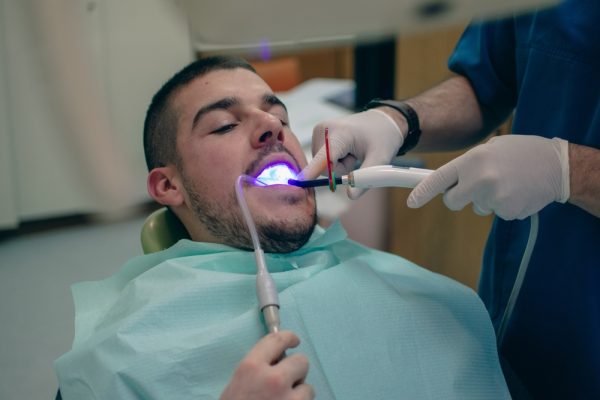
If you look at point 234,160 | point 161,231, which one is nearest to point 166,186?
point 161,231

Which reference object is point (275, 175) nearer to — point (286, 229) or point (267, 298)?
point (286, 229)

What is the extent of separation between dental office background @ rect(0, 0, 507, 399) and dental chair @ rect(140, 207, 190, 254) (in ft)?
0.14

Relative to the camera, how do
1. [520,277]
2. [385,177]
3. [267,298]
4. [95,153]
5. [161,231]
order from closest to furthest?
1. [95,153]
2. [267,298]
3. [385,177]
4. [520,277]
5. [161,231]

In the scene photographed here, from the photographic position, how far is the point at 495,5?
0.38 meters

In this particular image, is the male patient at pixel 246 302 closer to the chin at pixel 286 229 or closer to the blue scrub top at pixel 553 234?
the chin at pixel 286 229

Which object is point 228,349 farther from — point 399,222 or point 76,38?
point 399,222

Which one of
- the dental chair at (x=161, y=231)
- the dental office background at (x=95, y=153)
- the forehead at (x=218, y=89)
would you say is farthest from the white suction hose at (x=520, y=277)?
the dental chair at (x=161, y=231)

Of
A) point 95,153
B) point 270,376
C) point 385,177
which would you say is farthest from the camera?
point 385,177

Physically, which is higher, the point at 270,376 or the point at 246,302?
the point at 270,376

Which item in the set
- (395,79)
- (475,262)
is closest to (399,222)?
(475,262)

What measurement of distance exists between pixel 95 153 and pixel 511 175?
747 mm

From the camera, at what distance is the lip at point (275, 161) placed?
123 cm

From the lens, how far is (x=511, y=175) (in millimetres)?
991

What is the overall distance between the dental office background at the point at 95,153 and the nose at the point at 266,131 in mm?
206
